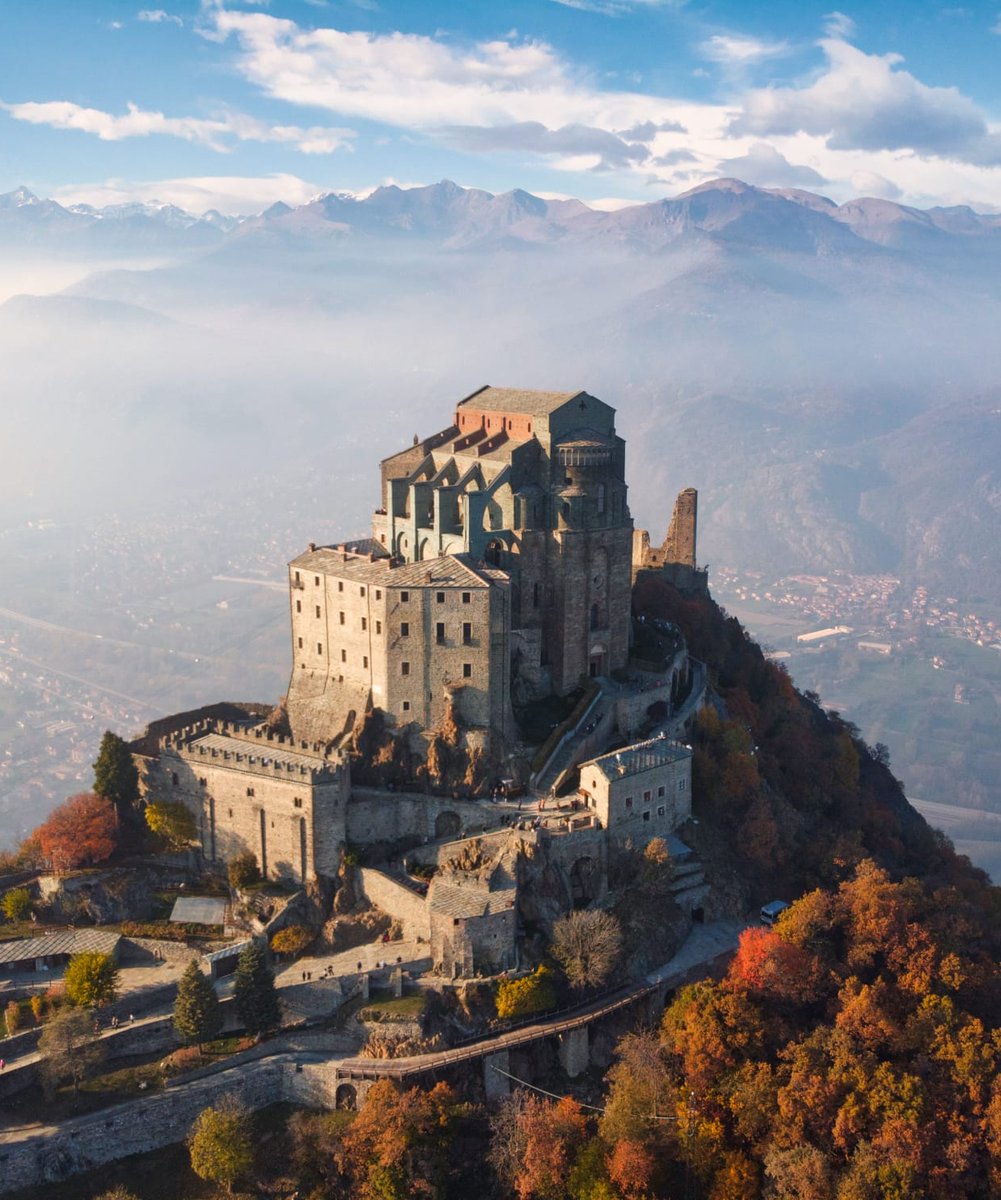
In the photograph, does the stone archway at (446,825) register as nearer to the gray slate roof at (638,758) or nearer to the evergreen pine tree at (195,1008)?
the gray slate roof at (638,758)

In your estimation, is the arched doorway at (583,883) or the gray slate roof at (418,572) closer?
the arched doorway at (583,883)

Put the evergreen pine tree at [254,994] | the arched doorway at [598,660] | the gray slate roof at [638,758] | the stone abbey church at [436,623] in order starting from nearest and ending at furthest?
the evergreen pine tree at [254,994]
the gray slate roof at [638,758]
the stone abbey church at [436,623]
the arched doorway at [598,660]

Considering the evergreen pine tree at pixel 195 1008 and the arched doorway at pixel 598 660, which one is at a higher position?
the arched doorway at pixel 598 660

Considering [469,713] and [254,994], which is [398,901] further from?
[469,713]

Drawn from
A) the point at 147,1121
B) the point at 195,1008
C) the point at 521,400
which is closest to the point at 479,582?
the point at 521,400

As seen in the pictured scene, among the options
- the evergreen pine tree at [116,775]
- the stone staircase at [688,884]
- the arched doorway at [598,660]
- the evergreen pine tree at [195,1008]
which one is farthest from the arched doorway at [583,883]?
the evergreen pine tree at [116,775]

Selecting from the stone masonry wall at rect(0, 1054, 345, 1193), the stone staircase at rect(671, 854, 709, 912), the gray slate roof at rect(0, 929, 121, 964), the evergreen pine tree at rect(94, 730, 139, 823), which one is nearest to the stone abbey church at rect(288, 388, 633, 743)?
the evergreen pine tree at rect(94, 730, 139, 823)

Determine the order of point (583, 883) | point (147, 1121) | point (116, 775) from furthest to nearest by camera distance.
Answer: point (116, 775)
point (583, 883)
point (147, 1121)
